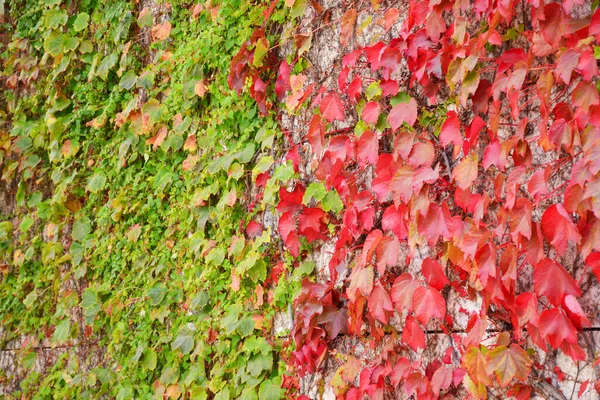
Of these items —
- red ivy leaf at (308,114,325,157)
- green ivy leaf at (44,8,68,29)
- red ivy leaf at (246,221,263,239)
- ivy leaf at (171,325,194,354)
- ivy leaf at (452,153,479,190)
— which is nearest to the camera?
ivy leaf at (452,153,479,190)

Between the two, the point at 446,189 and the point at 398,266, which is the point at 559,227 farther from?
the point at 398,266

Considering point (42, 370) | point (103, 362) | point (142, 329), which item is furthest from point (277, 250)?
point (42, 370)

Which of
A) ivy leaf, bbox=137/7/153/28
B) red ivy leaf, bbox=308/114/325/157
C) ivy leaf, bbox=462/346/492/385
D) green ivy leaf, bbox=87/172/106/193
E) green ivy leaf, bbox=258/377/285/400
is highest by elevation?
ivy leaf, bbox=137/7/153/28

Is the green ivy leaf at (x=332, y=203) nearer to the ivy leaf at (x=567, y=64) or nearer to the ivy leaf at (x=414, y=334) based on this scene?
the ivy leaf at (x=414, y=334)

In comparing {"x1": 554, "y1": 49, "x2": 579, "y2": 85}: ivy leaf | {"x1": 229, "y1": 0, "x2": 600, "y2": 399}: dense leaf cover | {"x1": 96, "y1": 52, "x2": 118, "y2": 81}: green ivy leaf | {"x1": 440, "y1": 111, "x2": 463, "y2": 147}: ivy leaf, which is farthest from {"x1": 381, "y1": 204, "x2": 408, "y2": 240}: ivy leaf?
{"x1": 96, "y1": 52, "x2": 118, "y2": 81}: green ivy leaf

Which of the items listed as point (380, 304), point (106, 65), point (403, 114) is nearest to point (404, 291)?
point (380, 304)

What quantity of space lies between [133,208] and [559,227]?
1.87m

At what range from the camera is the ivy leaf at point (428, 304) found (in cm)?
196

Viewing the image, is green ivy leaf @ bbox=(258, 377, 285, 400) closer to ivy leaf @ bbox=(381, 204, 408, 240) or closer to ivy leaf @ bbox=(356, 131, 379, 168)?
ivy leaf @ bbox=(381, 204, 408, 240)

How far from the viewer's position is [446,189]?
2051 millimetres

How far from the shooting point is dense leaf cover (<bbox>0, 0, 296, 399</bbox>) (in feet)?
Result: 8.55

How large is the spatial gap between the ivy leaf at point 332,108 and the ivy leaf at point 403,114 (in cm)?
19

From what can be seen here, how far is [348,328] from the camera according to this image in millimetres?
2299

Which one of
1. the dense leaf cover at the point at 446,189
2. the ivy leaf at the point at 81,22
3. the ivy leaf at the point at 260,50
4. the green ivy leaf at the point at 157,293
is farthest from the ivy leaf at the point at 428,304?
the ivy leaf at the point at 81,22
